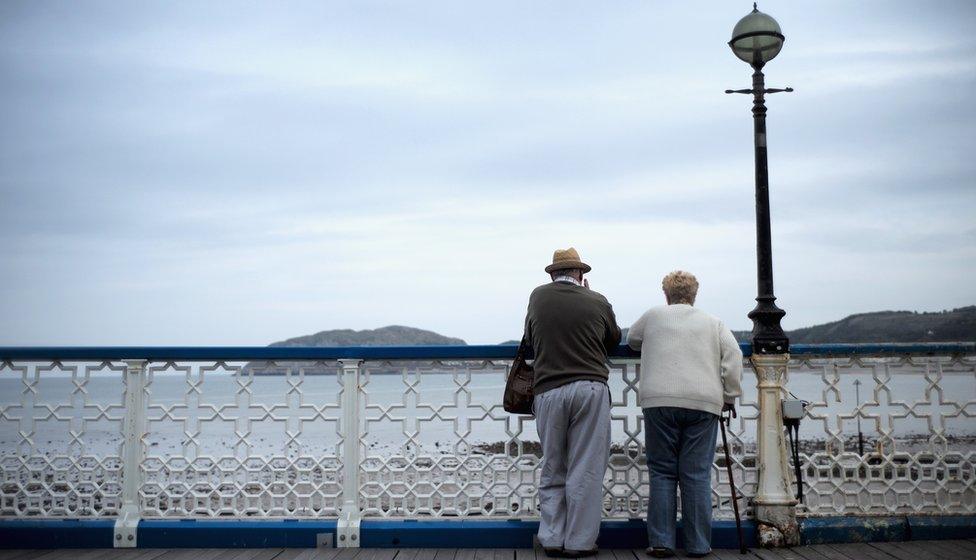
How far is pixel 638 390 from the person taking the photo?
5238 millimetres

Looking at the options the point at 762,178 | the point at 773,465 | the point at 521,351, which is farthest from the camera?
the point at 762,178

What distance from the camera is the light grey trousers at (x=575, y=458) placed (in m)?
4.93

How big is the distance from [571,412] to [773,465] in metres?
1.56

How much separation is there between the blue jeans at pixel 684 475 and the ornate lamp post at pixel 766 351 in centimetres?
58

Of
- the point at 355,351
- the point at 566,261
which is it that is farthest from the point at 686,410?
the point at 355,351

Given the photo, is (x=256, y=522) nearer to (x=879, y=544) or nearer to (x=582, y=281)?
(x=582, y=281)

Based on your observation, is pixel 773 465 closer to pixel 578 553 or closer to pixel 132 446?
pixel 578 553

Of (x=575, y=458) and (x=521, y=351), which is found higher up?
(x=521, y=351)

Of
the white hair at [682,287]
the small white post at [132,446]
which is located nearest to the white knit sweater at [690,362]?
the white hair at [682,287]

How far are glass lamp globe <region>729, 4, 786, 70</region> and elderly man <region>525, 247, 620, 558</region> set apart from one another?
2.20m

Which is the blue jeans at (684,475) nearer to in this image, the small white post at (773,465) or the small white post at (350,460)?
the small white post at (773,465)

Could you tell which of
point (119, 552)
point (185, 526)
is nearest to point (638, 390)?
point (185, 526)

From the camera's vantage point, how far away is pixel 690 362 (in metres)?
4.95

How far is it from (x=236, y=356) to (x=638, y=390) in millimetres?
2828
